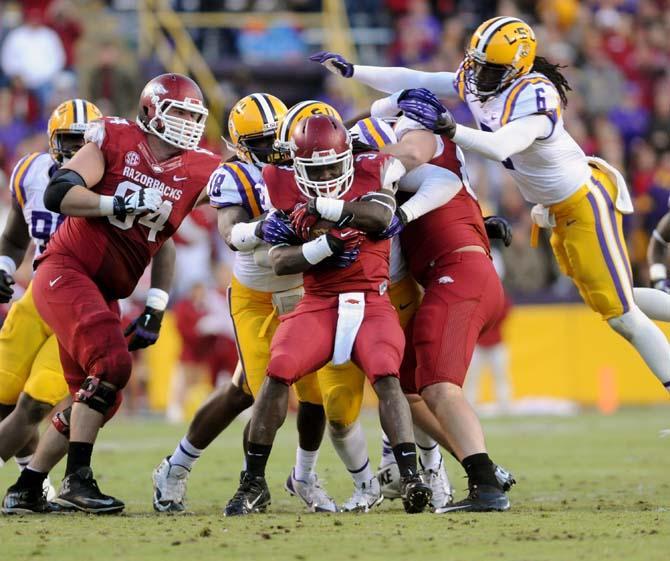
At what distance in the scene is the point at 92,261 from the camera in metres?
6.14

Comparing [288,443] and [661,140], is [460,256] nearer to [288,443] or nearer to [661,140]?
[288,443]

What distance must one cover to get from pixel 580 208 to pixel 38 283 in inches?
102

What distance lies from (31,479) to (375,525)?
5.50 ft

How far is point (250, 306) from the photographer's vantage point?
6336 millimetres

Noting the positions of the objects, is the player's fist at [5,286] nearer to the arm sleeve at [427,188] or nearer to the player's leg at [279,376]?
the player's leg at [279,376]

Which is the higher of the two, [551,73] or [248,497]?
[551,73]

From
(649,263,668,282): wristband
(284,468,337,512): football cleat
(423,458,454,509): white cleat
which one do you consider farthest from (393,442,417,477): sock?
(649,263,668,282): wristband

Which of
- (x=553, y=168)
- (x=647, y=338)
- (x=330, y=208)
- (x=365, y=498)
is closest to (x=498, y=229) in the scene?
(x=553, y=168)

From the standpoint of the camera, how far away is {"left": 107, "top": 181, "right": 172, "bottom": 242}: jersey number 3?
6.10 metres

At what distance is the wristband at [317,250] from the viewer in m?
5.56

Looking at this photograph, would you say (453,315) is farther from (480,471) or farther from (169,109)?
(169,109)

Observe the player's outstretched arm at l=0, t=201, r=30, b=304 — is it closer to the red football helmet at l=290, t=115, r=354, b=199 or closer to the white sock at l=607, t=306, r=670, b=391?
the red football helmet at l=290, t=115, r=354, b=199

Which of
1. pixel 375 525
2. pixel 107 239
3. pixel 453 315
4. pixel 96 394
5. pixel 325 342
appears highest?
pixel 107 239

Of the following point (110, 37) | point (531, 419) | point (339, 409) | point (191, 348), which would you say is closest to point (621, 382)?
point (531, 419)
